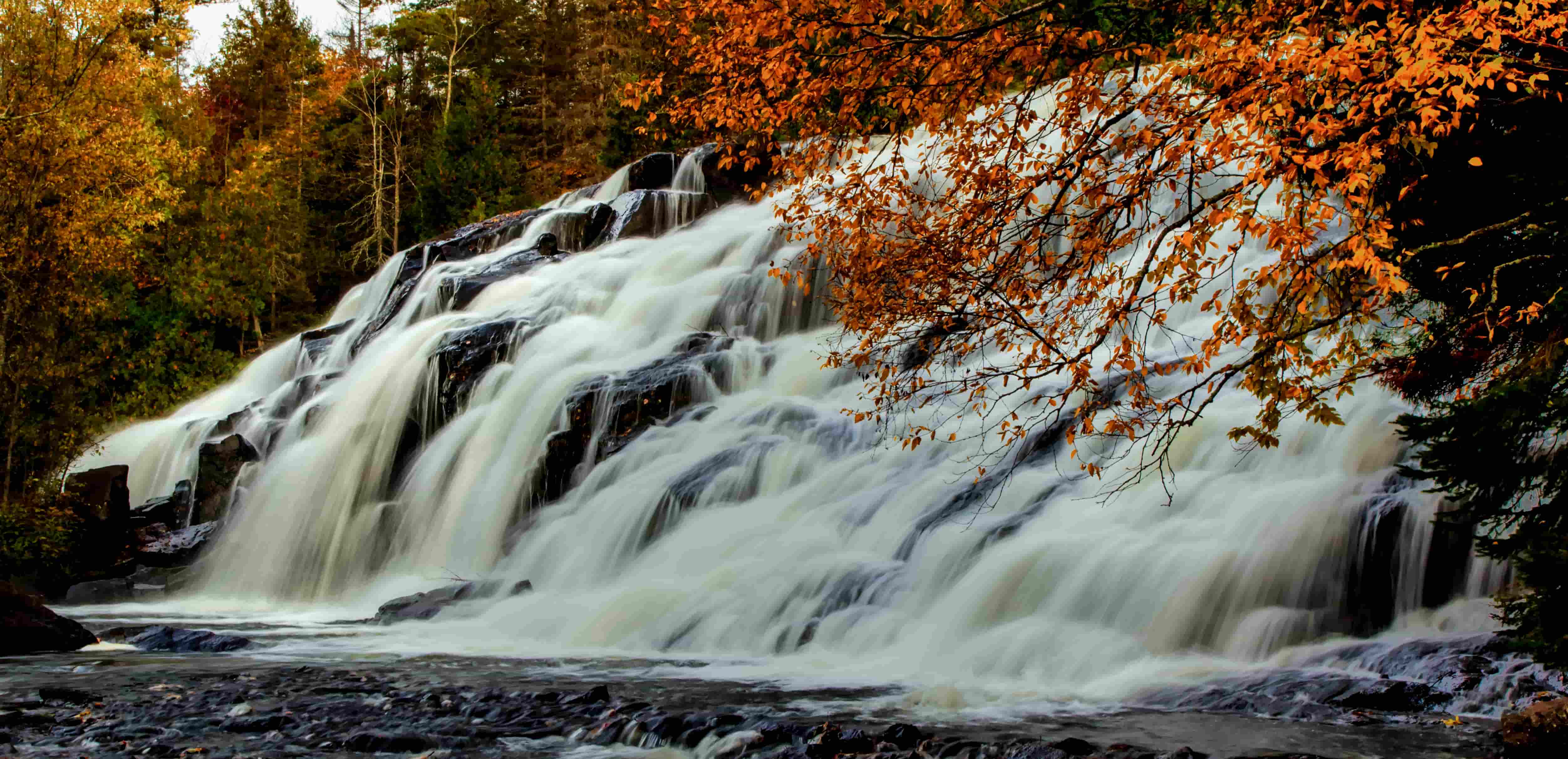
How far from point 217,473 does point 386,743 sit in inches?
564

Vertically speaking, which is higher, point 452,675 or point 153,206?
point 153,206

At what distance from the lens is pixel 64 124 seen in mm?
18922

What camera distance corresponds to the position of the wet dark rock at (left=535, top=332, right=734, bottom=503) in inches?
659

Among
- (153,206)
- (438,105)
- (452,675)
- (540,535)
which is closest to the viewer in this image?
(452,675)

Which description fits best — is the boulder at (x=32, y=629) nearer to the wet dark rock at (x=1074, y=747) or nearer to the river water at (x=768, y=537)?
the river water at (x=768, y=537)

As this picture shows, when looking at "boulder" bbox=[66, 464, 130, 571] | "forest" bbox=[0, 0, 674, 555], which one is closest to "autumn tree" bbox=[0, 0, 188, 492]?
"forest" bbox=[0, 0, 674, 555]

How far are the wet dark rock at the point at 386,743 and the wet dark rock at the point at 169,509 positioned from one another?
14.0 m

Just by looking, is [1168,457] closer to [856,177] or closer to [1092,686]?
[1092,686]

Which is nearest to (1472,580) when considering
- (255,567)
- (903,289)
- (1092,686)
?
(1092,686)

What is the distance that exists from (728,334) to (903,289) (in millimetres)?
12362

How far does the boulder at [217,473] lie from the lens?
19625 mm

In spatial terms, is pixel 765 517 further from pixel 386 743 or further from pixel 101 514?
pixel 101 514

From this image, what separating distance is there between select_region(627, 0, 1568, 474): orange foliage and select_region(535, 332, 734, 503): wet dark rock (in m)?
7.62

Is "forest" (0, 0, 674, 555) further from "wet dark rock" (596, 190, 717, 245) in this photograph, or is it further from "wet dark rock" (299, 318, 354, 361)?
"wet dark rock" (596, 190, 717, 245)
